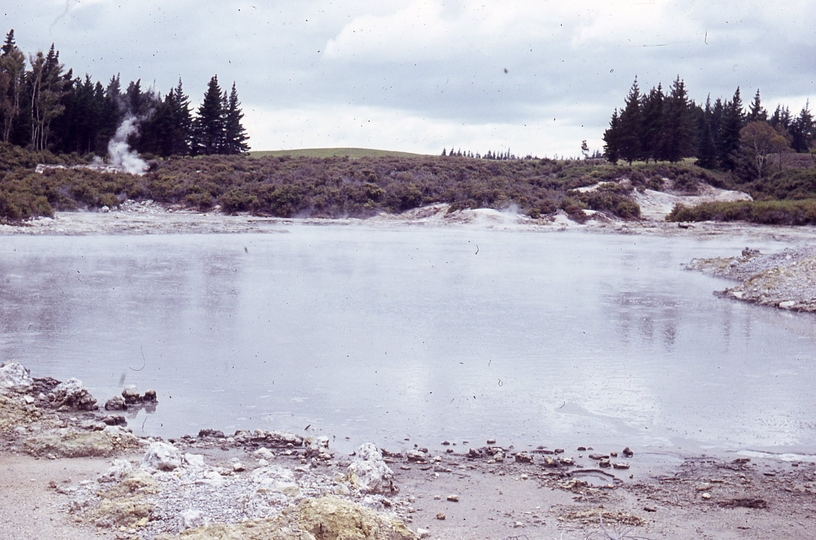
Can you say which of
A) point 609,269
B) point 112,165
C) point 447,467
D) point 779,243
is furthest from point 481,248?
point 112,165

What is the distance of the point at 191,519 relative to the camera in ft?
15.2

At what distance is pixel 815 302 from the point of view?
52.1ft

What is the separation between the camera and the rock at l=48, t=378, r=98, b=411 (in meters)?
7.63

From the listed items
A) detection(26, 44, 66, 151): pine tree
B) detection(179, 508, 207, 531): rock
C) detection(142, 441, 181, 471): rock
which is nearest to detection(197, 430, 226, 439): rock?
detection(142, 441, 181, 471): rock

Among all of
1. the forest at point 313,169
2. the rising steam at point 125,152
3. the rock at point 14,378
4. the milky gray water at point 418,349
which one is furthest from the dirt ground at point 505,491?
the rising steam at point 125,152

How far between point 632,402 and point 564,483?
296 cm

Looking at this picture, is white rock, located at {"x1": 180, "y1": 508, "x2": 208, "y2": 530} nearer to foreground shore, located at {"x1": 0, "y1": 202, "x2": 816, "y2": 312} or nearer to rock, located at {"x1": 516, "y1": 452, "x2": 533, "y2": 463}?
rock, located at {"x1": 516, "y1": 452, "x2": 533, "y2": 463}

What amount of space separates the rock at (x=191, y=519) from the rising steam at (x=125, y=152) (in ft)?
163

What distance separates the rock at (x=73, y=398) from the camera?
7633 millimetres

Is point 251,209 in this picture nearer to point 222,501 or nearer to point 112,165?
point 112,165

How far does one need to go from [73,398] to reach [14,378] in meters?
0.81

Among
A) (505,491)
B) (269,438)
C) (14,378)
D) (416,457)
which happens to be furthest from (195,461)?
(14,378)

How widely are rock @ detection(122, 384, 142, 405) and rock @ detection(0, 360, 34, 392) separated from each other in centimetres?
93

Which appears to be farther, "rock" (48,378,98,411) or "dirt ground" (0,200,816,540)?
"rock" (48,378,98,411)
